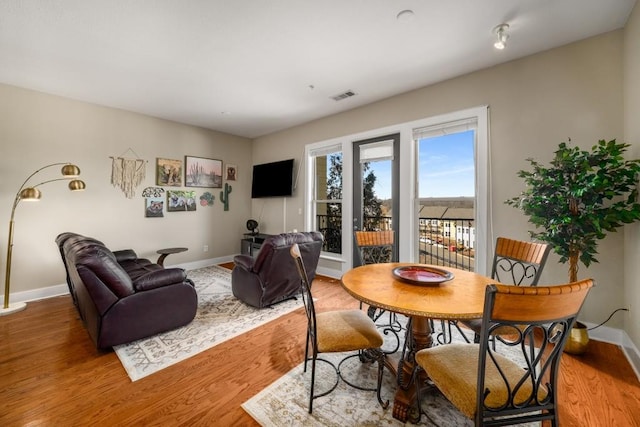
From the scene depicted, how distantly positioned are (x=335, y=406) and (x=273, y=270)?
1619 millimetres

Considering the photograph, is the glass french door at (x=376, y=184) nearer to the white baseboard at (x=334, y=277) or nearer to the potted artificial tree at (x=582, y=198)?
the white baseboard at (x=334, y=277)

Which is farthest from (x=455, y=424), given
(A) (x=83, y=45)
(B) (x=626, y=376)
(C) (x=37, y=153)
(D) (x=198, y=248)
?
(C) (x=37, y=153)

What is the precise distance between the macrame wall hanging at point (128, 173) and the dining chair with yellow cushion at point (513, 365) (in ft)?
17.1

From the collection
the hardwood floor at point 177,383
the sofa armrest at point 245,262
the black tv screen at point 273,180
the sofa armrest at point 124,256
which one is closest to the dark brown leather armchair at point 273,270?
the sofa armrest at point 245,262

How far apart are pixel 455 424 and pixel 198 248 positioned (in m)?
5.22

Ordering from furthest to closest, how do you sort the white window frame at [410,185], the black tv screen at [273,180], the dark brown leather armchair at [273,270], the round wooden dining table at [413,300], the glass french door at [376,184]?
the black tv screen at [273,180]
the glass french door at [376,184]
the white window frame at [410,185]
the dark brown leather armchair at [273,270]
the round wooden dining table at [413,300]

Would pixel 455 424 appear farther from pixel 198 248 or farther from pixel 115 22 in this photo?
pixel 198 248

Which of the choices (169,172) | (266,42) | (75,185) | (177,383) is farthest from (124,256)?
(266,42)

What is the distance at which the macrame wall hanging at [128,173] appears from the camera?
4406 millimetres

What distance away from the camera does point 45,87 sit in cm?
360

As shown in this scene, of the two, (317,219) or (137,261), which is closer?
(137,261)

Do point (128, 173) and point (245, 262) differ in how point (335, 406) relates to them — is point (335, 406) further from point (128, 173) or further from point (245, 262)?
point (128, 173)

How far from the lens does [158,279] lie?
249 centimetres

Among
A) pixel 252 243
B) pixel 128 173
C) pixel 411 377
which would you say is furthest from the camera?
pixel 252 243
